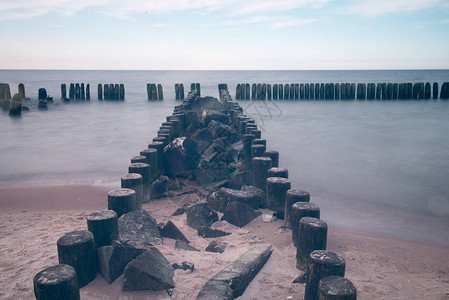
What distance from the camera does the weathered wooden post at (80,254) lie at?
11.5ft

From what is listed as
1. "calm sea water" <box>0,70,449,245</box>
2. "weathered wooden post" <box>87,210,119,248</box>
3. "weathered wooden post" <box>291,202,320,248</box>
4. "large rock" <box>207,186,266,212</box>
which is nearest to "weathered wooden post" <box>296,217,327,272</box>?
"weathered wooden post" <box>291,202,320,248</box>

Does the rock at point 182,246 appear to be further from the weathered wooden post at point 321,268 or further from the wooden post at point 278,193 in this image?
the weathered wooden post at point 321,268

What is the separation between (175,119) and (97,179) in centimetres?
247

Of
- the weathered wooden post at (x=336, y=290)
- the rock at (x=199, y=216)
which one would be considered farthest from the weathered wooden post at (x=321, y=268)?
the rock at (x=199, y=216)

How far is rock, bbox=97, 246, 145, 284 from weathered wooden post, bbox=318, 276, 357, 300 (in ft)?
6.65

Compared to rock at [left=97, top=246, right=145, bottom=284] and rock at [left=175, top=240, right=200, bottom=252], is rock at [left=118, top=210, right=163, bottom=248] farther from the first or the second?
rock at [left=97, top=246, right=145, bottom=284]

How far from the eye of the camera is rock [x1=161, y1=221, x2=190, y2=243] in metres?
4.78

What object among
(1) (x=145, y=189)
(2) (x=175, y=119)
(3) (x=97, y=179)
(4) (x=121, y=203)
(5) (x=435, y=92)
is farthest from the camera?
(5) (x=435, y=92)

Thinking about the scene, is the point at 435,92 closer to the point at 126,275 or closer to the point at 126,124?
the point at 126,124

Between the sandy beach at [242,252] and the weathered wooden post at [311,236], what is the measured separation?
0.34 m

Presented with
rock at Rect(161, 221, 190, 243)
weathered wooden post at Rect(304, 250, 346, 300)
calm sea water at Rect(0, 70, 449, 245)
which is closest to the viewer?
weathered wooden post at Rect(304, 250, 346, 300)

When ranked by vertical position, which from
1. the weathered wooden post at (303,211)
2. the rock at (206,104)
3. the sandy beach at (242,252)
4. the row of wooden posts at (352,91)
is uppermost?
the row of wooden posts at (352,91)

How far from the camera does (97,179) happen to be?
8750mm

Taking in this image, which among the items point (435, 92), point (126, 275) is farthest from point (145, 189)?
point (435, 92)
